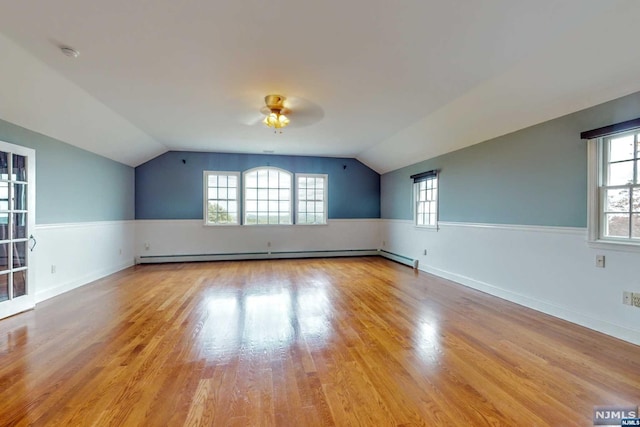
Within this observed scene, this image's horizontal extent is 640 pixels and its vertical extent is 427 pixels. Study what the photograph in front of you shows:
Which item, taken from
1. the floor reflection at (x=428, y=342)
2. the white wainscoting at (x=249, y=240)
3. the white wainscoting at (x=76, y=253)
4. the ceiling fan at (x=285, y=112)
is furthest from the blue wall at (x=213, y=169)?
the floor reflection at (x=428, y=342)

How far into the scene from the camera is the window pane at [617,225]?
113 inches

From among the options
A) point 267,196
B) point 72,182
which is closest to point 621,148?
point 267,196

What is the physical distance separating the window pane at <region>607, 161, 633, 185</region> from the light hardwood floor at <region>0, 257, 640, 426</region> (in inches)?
59.2

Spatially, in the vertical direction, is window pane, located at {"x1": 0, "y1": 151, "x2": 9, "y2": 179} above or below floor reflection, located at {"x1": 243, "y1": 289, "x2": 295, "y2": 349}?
above

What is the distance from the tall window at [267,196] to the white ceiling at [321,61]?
Result: 2.81 metres

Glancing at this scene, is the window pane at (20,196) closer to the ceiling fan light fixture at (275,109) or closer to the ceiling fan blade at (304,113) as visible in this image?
the ceiling fan light fixture at (275,109)

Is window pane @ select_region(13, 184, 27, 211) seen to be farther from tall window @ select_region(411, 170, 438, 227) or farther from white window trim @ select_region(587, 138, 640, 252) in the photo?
white window trim @ select_region(587, 138, 640, 252)

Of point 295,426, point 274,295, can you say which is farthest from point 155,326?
Answer: point 295,426

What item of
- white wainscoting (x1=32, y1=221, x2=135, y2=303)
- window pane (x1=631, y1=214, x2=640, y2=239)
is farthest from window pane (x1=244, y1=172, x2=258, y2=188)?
window pane (x1=631, y1=214, x2=640, y2=239)

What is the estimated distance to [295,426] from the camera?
1.65 m

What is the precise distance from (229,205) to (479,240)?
5.41 m

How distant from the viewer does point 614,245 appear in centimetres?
288

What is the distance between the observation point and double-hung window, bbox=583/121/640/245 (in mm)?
2822

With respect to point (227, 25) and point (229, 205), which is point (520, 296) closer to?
point (227, 25)
